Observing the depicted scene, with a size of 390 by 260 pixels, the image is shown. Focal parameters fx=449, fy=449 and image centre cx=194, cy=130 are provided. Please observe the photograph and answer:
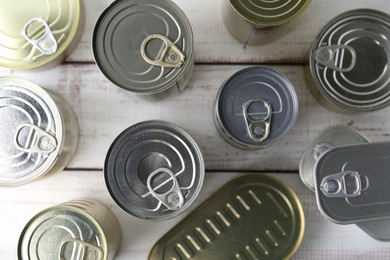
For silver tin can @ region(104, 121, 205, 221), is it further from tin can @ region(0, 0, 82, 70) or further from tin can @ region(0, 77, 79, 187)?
tin can @ region(0, 0, 82, 70)

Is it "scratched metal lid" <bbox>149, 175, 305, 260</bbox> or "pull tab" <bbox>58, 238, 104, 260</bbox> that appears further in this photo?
"scratched metal lid" <bbox>149, 175, 305, 260</bbox>

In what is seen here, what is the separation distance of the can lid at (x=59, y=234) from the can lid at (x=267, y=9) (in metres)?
0.49

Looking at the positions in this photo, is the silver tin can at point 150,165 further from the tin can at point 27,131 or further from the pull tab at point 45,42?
the pull tab at point 45,42

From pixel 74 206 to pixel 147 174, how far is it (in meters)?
0.15

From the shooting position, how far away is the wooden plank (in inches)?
40.3

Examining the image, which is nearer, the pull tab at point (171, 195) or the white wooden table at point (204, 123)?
the pull tab at point (171, 195)

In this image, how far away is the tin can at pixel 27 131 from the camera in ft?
2.99

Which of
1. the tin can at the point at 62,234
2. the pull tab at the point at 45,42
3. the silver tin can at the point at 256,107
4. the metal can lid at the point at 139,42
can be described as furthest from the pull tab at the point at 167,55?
the tin can at the point at 62,234

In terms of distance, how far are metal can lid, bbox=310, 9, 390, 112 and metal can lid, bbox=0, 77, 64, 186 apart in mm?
550

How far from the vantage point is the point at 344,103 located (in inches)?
36.6

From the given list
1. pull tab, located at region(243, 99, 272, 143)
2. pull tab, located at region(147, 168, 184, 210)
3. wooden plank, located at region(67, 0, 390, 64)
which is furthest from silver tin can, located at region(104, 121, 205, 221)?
wooden plank, located at region(67, 0, 390, 64)

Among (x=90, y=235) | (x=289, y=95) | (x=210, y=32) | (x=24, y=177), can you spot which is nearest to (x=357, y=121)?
(x=289, y=95)

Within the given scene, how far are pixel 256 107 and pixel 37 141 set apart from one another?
1.46 feet

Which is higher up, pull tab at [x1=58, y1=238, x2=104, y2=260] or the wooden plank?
the wooden plank
